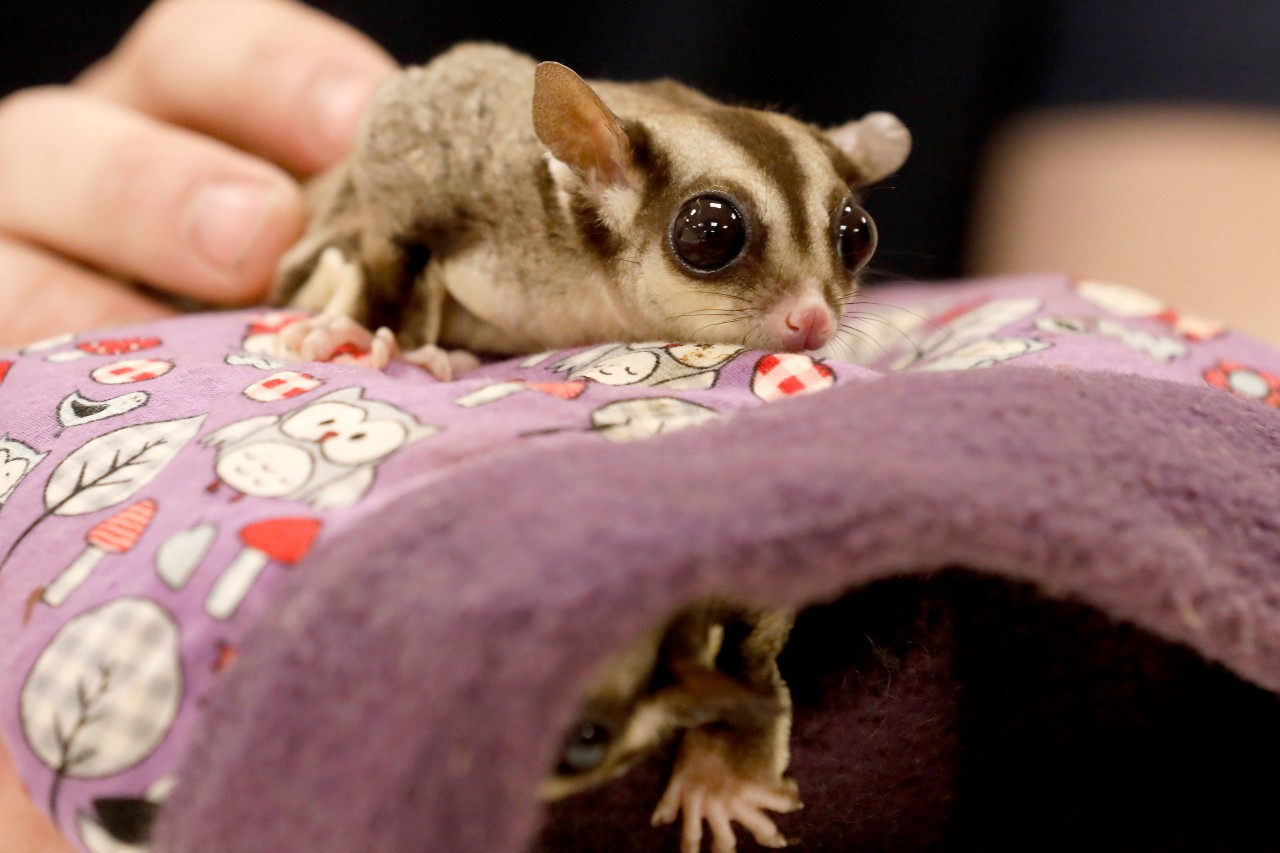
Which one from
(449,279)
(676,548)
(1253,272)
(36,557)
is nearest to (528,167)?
(449,279)

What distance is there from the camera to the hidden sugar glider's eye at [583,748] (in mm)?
776

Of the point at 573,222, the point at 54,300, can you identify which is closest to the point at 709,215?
the point at 573,222

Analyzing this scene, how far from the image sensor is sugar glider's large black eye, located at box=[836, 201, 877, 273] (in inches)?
58.5

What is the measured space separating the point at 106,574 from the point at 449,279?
3.17ft

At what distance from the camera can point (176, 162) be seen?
2137 mm

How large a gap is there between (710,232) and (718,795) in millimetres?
774

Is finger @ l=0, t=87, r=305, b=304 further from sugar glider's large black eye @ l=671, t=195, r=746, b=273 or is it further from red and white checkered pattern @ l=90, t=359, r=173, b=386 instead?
sugar glider's large black eye @ l=671, t=195, r=746, b=273

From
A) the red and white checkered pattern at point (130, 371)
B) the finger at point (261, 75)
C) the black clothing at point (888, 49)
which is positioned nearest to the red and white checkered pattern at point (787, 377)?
the red and white checkered pattern at point (130, 371)

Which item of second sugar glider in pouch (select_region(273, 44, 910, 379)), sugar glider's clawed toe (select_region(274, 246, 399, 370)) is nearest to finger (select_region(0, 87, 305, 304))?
second sugar glider in pouch (select_region(273, 44, 910, 379))

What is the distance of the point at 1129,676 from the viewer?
1.10 m

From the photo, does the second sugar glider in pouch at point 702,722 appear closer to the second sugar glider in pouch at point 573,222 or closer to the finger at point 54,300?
the second sugar glider in pouch at point 573,222

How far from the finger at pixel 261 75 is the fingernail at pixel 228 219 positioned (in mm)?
405

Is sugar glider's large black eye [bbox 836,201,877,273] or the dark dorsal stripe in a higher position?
the dark dorsal stripe

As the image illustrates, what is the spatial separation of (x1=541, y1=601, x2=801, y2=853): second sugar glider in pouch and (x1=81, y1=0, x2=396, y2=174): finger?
6.21 feet
